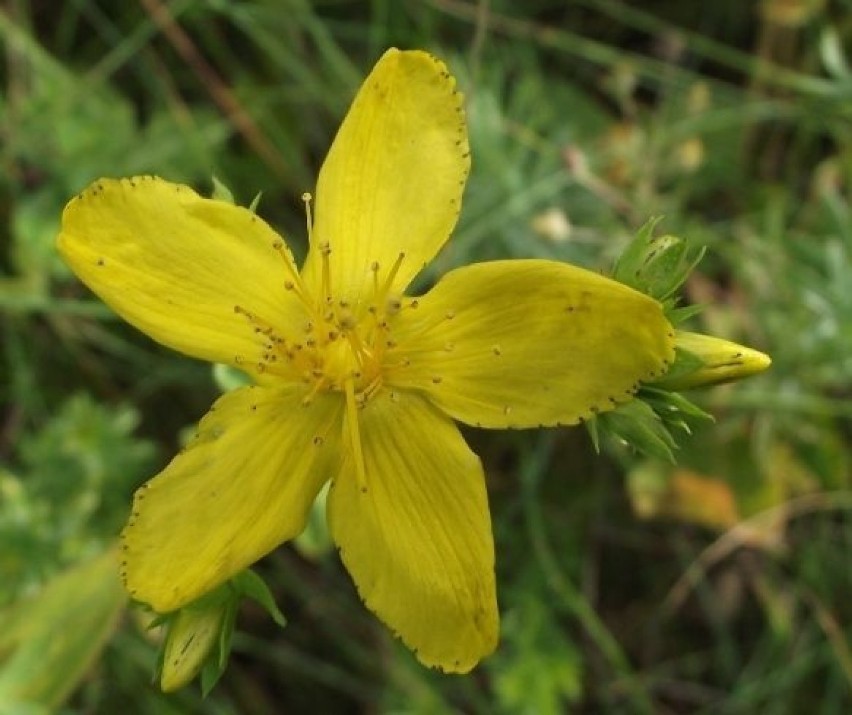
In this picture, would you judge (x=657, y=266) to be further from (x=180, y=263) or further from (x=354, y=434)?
(x=180, y=263)

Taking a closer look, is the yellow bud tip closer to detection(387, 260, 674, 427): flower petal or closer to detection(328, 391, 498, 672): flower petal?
detection(387, 260, 674, 427): flower petal

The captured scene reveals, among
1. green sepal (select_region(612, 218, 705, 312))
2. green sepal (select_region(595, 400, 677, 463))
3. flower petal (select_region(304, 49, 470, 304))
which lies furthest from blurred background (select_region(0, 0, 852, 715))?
green sepal (select_region(595, 400, 677, 463))

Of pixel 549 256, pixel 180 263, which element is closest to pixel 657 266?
pixel 180 263

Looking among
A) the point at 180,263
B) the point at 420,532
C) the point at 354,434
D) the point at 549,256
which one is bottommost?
the point at 549,256

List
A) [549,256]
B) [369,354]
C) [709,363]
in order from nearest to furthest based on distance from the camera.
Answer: [709,363]
[369,354]
[549,256]

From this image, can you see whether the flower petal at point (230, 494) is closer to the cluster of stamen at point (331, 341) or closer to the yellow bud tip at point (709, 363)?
the cluster of stamen at point (331, 341)

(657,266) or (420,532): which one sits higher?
(657,266)
